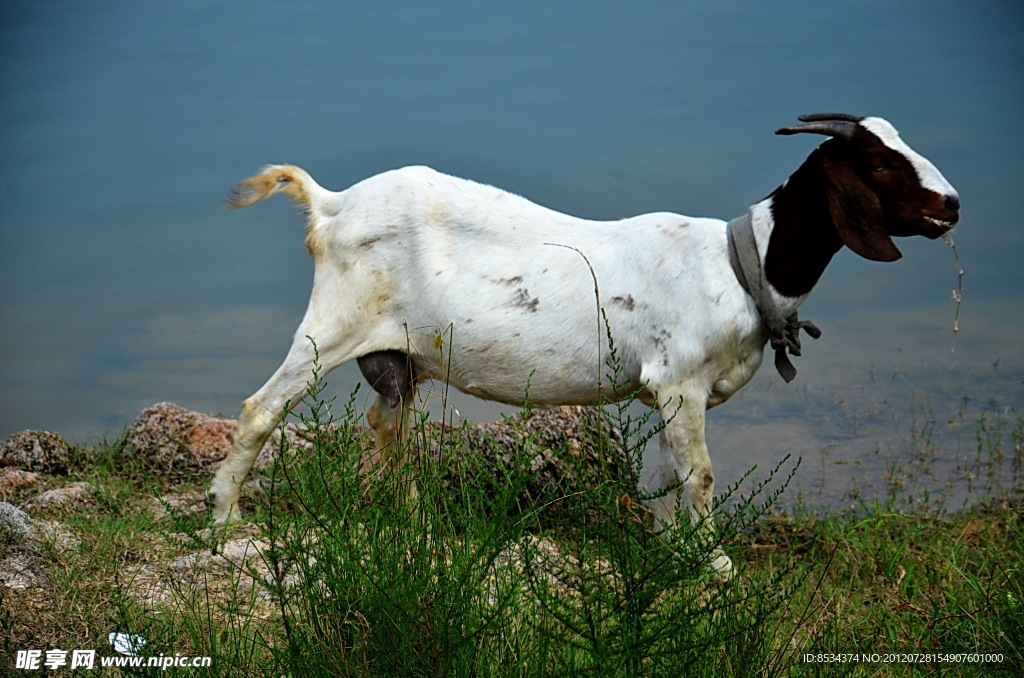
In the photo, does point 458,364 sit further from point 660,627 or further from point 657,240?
point 660,627

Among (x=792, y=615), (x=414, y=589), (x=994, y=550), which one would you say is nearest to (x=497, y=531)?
(x=414, y=589)

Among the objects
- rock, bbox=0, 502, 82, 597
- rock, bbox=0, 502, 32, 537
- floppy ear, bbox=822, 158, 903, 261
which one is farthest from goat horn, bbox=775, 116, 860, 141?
rock, bbox=0, 502, 32, 537

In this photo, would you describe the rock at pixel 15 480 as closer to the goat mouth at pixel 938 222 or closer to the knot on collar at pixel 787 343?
the knot on collar at pixel 787 343

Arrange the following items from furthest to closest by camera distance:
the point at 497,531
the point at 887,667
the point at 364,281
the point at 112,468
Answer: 1. the point at 112,468
2. the point at 364,281
3. the point at 887,667
4. the point at 497,531

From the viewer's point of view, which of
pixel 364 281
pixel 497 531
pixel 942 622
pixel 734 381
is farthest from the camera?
pixel 364 281

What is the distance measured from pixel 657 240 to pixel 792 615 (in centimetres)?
Answer: 171

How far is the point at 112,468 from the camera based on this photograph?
6836 millimetres

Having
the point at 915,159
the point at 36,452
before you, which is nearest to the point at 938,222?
the point at 915,159

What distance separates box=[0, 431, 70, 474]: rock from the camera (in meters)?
6.88

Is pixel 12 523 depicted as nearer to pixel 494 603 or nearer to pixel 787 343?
pixel 494 603

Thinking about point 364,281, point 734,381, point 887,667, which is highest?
point 364,281

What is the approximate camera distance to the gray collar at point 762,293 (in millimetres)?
4465

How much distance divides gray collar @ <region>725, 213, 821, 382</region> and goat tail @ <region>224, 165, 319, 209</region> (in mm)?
2090

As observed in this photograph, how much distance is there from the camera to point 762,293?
4.45 meters
